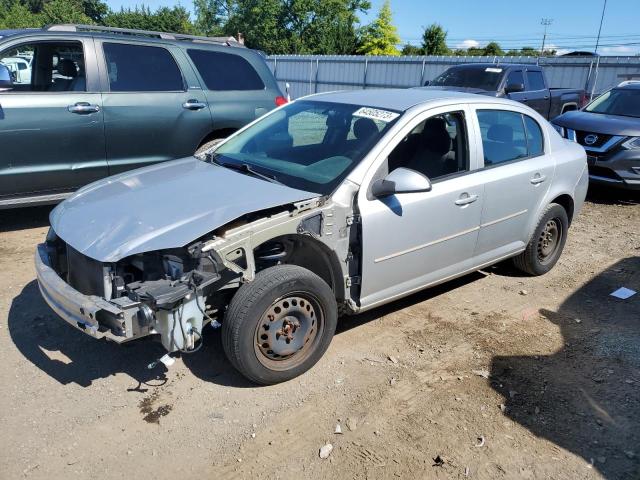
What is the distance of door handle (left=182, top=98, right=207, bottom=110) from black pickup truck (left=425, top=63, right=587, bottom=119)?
267 inches

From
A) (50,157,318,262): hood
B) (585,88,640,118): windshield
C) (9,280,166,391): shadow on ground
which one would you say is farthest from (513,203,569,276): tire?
(585,88,640,118): windshield

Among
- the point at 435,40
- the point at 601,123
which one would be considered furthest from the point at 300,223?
the point at 435,40

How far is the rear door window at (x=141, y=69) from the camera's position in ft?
19.8

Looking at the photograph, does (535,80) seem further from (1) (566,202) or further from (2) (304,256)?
(2) (304,256)

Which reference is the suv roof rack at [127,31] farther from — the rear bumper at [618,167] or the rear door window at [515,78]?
the rear door window at [515,78]

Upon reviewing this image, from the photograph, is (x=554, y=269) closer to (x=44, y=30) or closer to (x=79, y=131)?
(x=79, y=131)

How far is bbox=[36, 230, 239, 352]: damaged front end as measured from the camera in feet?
9.38

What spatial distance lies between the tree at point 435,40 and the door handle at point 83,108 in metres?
43.4

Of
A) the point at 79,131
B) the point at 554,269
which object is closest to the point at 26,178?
the point at 79,131

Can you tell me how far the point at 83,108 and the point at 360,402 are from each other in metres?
4.28

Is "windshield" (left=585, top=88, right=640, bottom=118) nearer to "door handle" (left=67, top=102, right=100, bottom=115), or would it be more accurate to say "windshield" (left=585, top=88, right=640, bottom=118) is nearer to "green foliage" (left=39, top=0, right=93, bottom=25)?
"door handle" (left=67, top=102, right=100, bottom=115)

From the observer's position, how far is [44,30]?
19.2 ft

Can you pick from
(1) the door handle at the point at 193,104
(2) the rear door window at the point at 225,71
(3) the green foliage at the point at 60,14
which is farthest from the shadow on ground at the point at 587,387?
(3) the green foliage at the point at 60,14

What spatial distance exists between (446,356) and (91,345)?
2487mm
